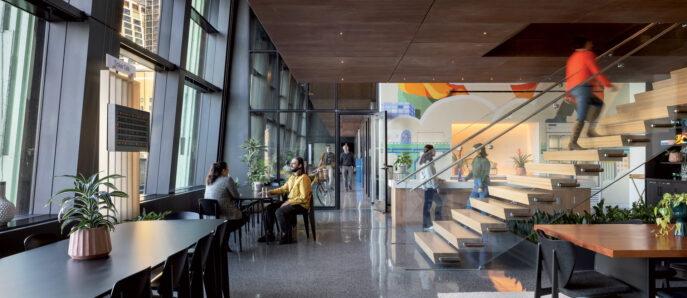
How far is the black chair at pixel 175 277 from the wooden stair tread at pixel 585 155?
3.78 metres

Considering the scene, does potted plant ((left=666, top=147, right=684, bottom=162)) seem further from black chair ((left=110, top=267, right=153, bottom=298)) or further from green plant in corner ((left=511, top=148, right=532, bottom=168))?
black chair ((left=110, top=267, right=153, bottom=298))

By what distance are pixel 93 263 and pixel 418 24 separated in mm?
3913

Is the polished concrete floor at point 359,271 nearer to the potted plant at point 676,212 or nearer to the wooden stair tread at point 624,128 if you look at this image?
the potted plant at point 676,212

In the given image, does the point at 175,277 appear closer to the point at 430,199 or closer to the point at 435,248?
the point at 435,248

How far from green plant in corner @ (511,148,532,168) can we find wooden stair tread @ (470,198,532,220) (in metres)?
0.44

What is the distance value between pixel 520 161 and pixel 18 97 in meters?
5.11

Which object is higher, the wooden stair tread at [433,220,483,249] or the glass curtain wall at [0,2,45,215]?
the glass curtain wall at [0,2,45,215]

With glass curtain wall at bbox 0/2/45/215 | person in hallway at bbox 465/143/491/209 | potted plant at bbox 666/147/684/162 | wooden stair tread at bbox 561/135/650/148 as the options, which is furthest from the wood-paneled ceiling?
potted plant at bbox 666/147/684/162

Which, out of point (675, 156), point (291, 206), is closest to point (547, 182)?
point (291, 206)

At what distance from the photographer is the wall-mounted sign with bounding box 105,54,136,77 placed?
16.8 ft

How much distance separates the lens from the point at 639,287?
2990 millimetres

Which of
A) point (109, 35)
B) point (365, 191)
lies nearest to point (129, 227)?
point (109, 35)

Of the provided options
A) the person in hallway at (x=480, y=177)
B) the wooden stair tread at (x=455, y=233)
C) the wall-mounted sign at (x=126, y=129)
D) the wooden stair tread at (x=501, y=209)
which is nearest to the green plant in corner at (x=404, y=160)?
the wooden stair tread at (x=455, y=233)

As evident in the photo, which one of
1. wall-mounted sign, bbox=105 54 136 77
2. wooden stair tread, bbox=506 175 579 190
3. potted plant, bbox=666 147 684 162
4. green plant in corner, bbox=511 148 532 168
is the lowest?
wooden stair tread, bbox=506 175 579 190
